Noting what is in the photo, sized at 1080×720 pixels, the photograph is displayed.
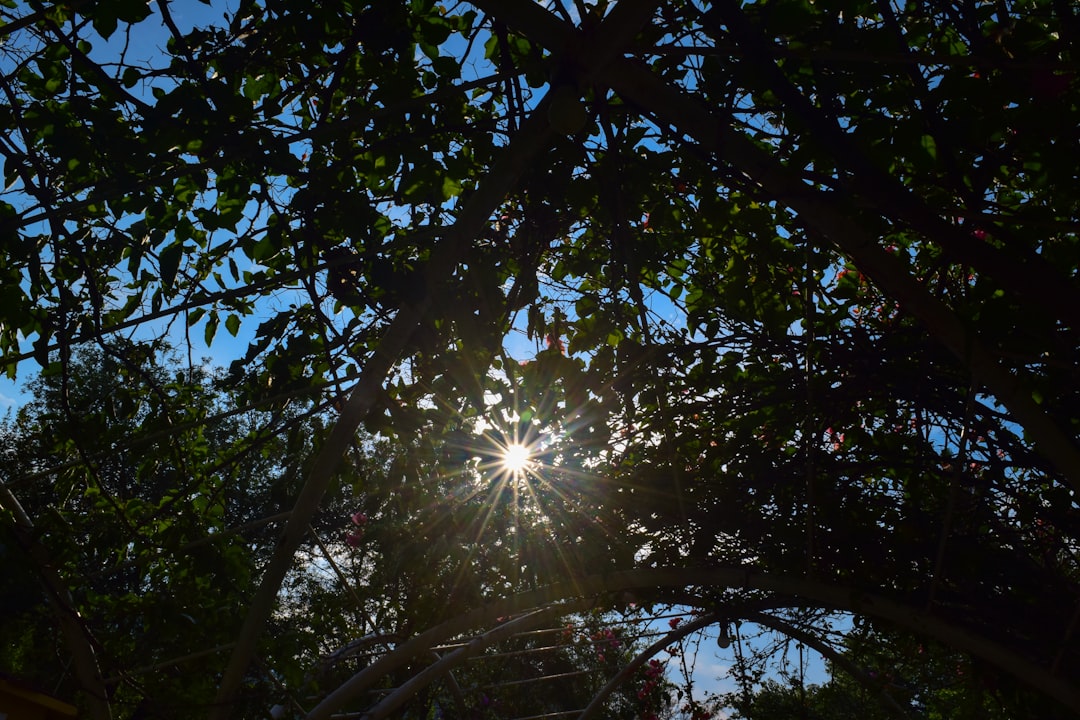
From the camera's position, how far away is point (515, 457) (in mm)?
2682

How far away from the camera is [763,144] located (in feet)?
8.99

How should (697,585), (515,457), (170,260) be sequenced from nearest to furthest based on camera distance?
(170,260) < (515,457) < (697,585)

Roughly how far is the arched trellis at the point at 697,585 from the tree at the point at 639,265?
0.06ft

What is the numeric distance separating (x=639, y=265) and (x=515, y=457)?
82 centimetres

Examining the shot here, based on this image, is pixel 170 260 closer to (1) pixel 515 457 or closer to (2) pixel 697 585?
(1) pixel 515 457

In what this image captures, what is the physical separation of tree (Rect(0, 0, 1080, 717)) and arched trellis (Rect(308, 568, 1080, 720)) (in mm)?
19

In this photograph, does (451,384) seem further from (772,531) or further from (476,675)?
(476,675)

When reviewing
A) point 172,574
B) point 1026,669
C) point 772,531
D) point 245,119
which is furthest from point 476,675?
point 245,119

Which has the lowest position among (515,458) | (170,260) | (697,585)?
(697,585)

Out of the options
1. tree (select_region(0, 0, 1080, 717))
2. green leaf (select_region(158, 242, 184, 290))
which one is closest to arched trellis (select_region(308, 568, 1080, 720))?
tree (select_region(0, 0, 1080, 717))

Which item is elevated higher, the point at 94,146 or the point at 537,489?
the point at 94,146

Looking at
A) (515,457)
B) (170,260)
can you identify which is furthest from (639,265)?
(170,260)

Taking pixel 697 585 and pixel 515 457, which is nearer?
pixel 515 457

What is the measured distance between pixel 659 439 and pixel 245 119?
6.84ft
